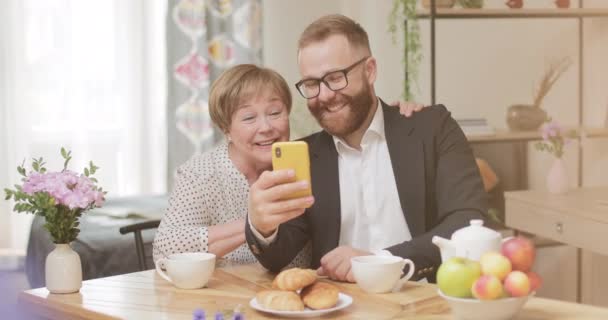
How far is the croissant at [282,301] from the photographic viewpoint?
1.70m

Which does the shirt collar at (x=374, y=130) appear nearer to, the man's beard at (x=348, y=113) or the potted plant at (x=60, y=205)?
the man's beard at (x=348, y=113)

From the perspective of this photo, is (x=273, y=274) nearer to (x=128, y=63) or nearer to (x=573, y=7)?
(x=573, y=7)

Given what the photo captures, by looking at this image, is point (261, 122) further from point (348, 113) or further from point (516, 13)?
point (516, 13)

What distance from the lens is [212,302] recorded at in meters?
1.84

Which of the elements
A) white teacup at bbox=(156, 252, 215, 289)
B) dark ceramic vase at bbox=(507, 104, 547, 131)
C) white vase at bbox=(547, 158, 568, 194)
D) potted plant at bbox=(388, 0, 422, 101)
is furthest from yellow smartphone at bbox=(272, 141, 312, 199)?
dark ceramic vase at bbox=(507, 104, 547, 131)

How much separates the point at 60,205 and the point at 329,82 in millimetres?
742

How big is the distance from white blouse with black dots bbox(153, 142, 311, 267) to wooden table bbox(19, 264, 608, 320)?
0.63ft

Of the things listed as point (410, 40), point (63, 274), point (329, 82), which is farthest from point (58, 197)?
point (410, 40)

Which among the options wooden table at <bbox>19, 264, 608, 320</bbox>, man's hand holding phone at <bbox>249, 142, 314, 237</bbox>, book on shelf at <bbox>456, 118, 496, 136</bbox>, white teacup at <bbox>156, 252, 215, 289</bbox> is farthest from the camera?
book on shelf at <bbox>456, 118, 496, 136</bbox>

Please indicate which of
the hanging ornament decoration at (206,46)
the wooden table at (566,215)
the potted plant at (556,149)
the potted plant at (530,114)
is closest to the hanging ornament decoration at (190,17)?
the hanging ornament decoration at (206,46)

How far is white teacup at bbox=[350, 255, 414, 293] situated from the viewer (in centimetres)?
182

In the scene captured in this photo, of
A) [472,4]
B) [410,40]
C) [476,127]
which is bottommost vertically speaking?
[476,127]

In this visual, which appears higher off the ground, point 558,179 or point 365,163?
point 365,163

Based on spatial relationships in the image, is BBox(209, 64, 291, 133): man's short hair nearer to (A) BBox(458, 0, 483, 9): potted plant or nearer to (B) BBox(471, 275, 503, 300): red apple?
(B) BBox(471, 275, 503, 300): red apple
